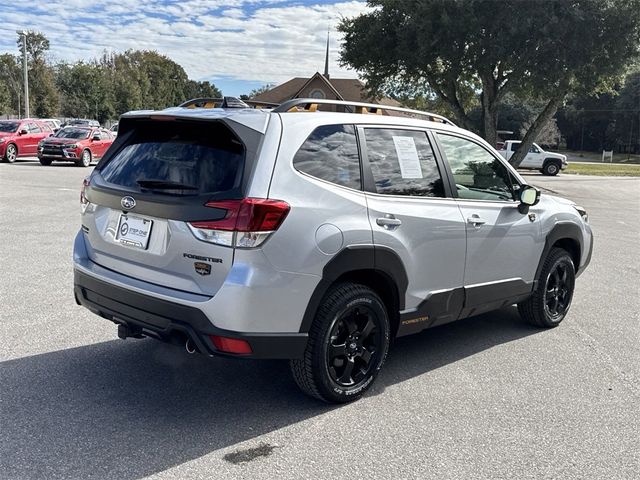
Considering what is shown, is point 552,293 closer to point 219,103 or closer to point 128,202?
point 219,103

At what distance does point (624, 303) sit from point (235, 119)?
5336mm

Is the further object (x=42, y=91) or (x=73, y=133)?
(x=42, y=91)

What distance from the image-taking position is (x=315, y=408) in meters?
3.99

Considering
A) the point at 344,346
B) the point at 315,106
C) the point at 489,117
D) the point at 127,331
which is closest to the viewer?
the point at 127,331

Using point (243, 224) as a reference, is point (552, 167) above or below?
below

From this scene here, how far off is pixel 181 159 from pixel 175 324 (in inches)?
39.0

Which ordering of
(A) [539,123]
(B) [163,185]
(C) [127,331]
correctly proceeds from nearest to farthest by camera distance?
(B) [163,185], (C) [127,331], (A) [539,123]

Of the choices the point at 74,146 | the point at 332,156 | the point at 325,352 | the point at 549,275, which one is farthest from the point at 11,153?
the point at 325,352

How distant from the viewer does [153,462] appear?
3.22 meters

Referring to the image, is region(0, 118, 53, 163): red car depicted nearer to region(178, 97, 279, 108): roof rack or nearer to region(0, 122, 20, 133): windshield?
region(0, 122, 20, 133): windshield

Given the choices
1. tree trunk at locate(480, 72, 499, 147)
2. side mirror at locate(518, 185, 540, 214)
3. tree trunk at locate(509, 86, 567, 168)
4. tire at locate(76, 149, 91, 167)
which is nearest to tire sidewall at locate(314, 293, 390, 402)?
side mirror at locate(518, 185, 540, 214)

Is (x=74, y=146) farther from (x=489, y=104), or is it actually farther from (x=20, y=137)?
(x=489, y=104)

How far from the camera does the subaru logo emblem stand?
376 centimetres

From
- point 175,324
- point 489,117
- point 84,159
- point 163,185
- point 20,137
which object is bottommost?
point 84,159
